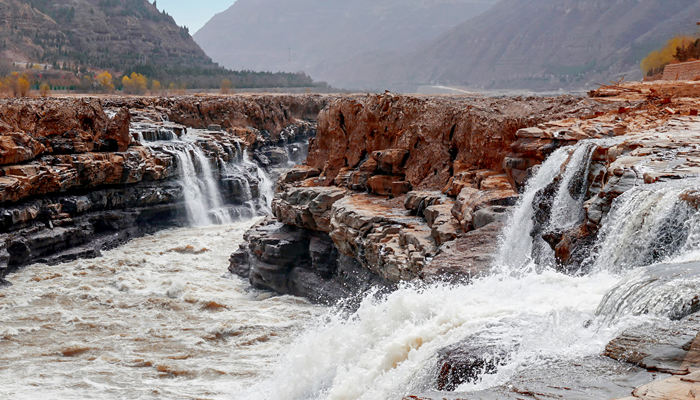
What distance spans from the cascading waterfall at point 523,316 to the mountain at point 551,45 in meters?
58.3

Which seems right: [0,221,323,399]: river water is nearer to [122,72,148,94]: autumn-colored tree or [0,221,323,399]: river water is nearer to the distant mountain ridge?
the distant mountain ridge

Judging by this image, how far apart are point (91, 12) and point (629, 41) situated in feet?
251

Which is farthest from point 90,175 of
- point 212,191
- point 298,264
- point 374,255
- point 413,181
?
point 374,255

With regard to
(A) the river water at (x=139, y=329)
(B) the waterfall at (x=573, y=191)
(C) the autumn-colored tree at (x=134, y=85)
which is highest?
(C) the autumn-colored tree at (x=134, y=85)

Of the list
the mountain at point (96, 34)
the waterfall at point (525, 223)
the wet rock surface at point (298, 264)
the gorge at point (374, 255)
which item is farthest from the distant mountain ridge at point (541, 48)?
the waterfall at point (525, 223)

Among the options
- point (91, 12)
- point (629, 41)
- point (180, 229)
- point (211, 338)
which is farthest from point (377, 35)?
point (211, 338)

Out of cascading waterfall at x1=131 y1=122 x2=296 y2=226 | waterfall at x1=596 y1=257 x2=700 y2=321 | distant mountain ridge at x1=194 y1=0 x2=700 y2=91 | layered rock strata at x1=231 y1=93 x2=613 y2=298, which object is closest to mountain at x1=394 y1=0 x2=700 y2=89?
distant mountain ridge at x1=194 y1=0 x2=700 y2=91

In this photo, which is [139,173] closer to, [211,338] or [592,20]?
[211,338]

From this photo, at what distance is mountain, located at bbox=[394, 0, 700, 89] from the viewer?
76562 millimetres

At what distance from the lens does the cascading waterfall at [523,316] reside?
7.01 meters

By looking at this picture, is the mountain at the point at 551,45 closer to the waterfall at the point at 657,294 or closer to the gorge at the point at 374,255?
the gorge at the point at 374,255

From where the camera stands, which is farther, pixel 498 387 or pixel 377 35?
pixel 377 35

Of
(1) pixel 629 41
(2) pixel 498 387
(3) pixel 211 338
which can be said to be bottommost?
(3) pixel 211 338

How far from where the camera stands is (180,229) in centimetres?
2914
